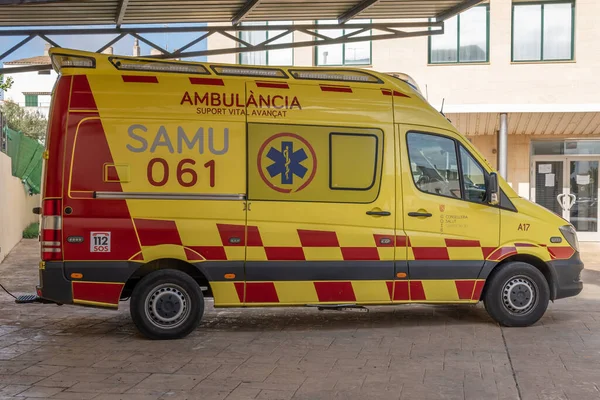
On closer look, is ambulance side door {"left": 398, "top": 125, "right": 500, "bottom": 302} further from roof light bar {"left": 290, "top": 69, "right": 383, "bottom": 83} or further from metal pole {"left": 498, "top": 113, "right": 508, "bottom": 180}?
metal pole {"left": 498, "top": 113, "right": 508, "bottom": 180}

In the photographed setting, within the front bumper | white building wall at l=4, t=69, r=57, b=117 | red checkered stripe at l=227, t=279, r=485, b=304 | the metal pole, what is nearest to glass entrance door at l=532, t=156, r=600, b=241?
the metal pole

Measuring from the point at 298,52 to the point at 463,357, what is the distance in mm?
14675

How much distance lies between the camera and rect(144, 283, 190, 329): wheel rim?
8094 millimetres

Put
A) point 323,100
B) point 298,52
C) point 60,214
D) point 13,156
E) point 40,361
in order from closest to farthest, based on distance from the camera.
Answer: point 40,361 → point 60,214 → point 323,100 → point 13,156 → point 298,52

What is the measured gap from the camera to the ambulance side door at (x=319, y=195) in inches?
324

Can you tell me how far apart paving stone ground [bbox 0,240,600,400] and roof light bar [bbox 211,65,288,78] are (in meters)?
2.69

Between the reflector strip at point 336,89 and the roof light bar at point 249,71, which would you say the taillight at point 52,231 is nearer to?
the roof light bar at point 249,71

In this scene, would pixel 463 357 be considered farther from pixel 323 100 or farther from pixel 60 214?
pixel 60 214

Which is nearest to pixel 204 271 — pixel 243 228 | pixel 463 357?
pixel 243 228

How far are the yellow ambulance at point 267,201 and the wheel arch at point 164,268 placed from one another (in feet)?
0.05

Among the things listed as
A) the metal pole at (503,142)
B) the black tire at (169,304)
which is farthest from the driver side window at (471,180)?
the metal pole at (503,142)

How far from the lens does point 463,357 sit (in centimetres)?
730

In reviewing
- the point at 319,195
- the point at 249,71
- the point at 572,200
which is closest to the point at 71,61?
the point at 249,71

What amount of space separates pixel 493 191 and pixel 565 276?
4.21 feet
